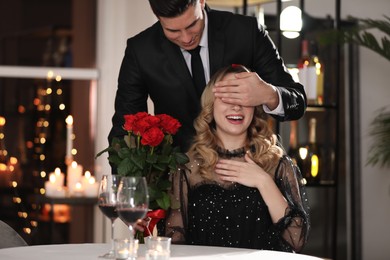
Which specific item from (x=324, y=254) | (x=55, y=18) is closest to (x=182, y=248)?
(x=324, y=254)

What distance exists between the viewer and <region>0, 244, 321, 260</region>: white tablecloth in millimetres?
2148

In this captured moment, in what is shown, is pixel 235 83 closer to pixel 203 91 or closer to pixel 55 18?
pixel 203 91

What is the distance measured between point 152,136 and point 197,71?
678 millimetres

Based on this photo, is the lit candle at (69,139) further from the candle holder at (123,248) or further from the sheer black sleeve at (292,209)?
the candle holder at (123,248)

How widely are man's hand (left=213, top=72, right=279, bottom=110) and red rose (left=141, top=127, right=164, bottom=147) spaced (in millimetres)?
407

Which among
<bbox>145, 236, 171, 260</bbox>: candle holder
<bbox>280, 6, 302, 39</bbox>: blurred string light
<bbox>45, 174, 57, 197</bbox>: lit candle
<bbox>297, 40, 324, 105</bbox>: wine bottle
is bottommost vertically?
<bbox>145, 236, 171, 260</bbox>: candle holder

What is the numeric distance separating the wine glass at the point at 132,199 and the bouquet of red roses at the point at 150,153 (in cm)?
39

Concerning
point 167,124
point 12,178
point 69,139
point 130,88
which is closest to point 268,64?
point 130,88

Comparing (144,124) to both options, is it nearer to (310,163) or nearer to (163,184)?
(163,184)

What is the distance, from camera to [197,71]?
304cm

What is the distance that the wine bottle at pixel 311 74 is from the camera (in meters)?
4.93

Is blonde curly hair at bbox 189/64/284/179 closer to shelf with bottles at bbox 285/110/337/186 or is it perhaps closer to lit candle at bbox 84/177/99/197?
shelf with bottles at bbox 285/110/337/186

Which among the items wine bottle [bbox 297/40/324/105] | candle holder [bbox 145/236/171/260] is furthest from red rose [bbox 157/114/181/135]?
wine bottle [bbox 297/40/324/105]

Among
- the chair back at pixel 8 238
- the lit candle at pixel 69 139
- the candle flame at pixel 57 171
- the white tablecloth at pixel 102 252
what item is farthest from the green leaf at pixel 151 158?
the lit candle at pixel 69 139
